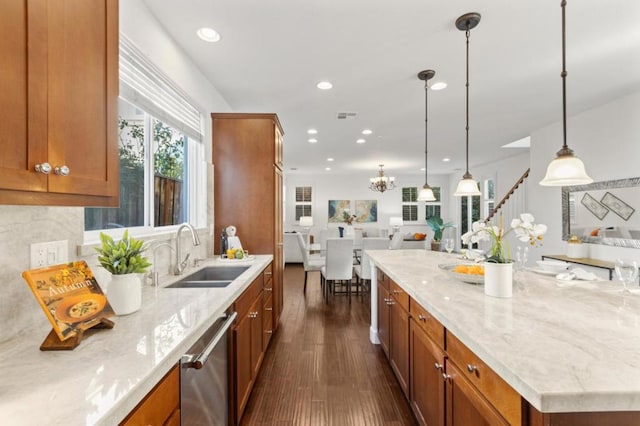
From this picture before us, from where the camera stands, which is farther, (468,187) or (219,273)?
(219,273)

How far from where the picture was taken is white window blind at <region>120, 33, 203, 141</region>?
184cm

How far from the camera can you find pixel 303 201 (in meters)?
9.94

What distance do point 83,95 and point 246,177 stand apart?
2.21 m

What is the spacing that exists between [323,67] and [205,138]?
1.35 metres

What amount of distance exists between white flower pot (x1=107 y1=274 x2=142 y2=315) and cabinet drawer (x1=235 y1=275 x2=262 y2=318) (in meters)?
0.60

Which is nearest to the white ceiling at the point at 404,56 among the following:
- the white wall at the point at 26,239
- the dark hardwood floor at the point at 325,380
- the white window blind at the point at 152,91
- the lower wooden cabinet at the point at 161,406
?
the white window blind at the point at 152,91

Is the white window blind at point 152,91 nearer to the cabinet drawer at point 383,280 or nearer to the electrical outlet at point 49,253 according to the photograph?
the electrical outlet at point 49,253

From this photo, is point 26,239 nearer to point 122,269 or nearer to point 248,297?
point 122,269

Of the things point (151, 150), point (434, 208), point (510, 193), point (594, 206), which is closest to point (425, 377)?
point (151, 150)

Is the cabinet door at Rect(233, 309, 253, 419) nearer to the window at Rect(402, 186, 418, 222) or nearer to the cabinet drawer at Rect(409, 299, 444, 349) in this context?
the cabinet drawer at Rect(409, 299, 444, 349)

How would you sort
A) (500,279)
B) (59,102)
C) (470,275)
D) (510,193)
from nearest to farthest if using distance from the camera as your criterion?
(59,102) < (500,279) < (470,275) < (510,193)

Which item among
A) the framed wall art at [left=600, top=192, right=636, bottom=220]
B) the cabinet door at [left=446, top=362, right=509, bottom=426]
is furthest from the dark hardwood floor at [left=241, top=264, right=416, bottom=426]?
the framed wall art at [left=600, top=192, right=636, bottom=220]

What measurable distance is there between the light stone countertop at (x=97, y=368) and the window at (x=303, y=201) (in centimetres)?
852

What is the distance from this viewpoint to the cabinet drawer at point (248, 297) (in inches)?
73.2
